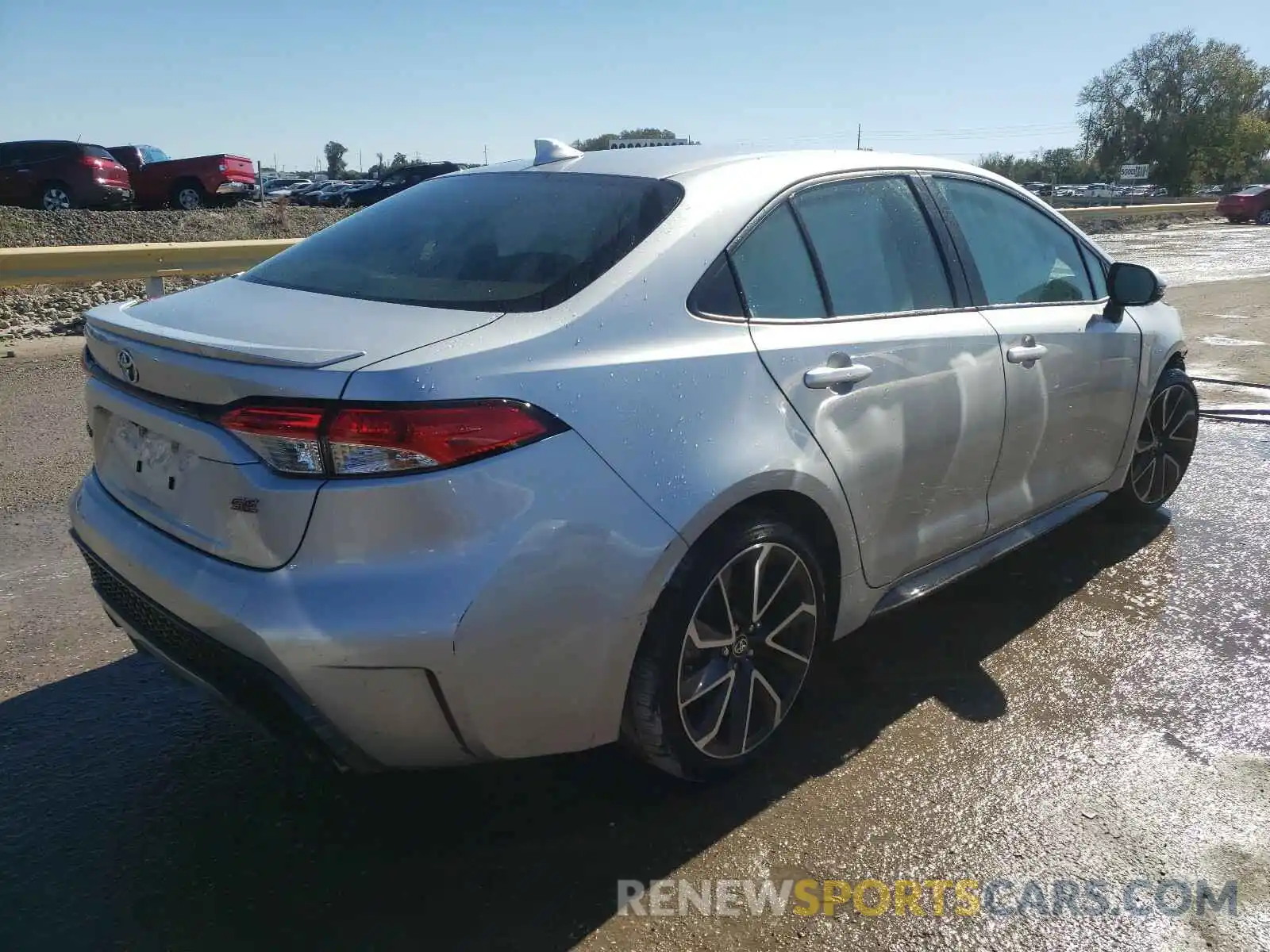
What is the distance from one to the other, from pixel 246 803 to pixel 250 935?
0.50 metres

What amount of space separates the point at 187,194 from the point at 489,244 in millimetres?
22638

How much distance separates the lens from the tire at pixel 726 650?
239cm

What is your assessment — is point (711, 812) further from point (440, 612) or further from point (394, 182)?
point (394, 182)

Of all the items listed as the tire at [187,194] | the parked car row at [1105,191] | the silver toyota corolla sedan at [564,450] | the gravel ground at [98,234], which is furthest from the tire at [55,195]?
the parked car row at [1105,191]

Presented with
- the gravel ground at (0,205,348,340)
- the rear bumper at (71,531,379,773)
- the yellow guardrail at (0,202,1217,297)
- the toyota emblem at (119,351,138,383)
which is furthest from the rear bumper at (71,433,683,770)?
the gravel ground at (0,205,348,340)

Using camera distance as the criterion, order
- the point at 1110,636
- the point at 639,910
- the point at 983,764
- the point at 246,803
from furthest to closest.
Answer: the point at 1110,636
the point at 983,764
the point at 246,803
the point at 639,910

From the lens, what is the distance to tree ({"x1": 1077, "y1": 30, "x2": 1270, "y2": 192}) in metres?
74.9

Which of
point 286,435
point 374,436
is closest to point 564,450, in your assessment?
point 374,436

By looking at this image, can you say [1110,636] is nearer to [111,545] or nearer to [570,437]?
[570,437]

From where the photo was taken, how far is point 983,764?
112 inches

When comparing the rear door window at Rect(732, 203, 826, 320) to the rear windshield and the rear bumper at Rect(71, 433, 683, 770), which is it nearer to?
the rear windshield

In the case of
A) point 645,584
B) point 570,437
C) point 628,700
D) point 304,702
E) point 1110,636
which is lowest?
point 1110,636

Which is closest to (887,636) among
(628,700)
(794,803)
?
(794,803)

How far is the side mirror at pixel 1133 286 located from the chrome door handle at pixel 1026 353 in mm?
684
